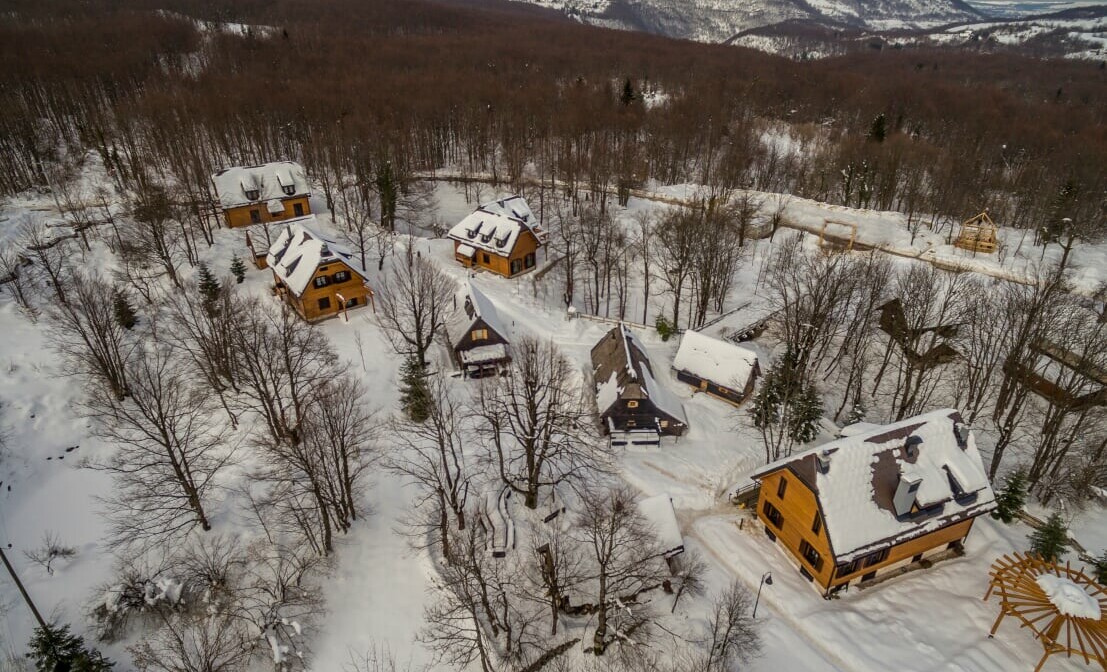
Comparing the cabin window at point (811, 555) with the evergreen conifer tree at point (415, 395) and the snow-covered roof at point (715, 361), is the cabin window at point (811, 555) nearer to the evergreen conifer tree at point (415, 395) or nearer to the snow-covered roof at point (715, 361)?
the snow-covered roof at point (715, 361)

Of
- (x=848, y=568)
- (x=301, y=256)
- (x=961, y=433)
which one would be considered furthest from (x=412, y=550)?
(x=961, y=433)

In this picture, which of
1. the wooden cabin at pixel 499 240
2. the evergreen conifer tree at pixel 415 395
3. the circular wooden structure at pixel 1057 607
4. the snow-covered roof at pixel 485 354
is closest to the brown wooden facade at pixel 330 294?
the snow-covered roof at pixel 485 354

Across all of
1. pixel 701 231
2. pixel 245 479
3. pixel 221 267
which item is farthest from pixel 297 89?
pixel 245 479

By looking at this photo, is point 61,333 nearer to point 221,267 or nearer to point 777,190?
point 221,267

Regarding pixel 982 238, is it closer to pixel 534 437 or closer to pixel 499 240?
pixel 499 240

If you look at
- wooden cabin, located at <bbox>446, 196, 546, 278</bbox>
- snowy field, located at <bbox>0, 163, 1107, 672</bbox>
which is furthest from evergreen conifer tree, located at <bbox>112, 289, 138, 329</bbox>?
wooden cabin, located at <bbox>446, 196, 546, 278</bbox>

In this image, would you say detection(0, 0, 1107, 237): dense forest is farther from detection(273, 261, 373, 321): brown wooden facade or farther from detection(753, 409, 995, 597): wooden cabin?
detection(753, 409, 995, 597): wooden cabin
